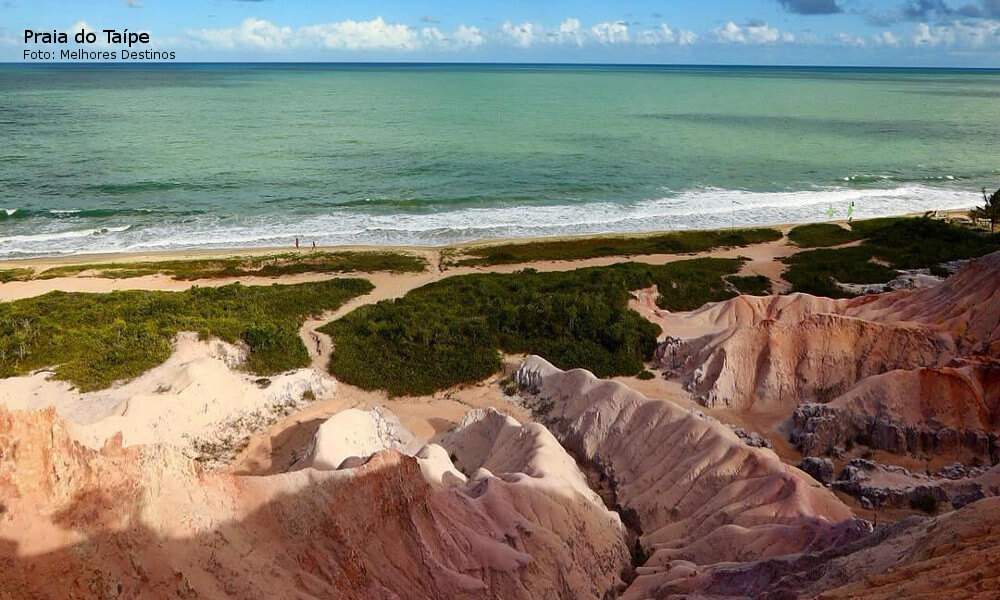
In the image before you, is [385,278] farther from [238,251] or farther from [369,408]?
[369,408]

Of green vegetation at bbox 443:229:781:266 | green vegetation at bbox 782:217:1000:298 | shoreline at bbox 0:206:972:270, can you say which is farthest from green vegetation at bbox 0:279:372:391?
green vegetation at bbox 782:217:1000:298

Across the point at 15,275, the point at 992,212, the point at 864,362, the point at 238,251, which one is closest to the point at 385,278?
the point at 238,251

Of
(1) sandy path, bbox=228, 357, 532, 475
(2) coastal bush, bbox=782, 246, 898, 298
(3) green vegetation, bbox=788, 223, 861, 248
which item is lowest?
(1) sandy path, bbox=228, 357, 532, 475

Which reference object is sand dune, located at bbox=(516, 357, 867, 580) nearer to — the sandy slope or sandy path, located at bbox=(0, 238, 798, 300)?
the sandy slope

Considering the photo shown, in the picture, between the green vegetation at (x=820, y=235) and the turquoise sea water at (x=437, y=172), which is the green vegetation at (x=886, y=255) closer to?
the green vegetation at (x=820, y=235)

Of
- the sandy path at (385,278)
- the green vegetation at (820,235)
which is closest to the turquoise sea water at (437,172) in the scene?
the green vegetation at (820,235)

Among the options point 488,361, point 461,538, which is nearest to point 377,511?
point 461,538

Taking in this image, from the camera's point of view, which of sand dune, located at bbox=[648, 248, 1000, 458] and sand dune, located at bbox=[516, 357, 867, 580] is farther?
sand dune, located at bbox=[648, 248, 1000, 458]
